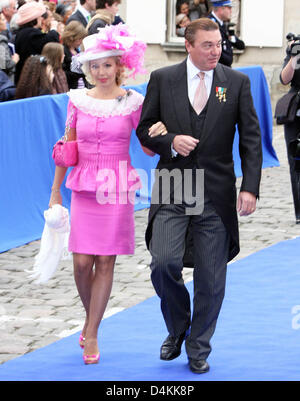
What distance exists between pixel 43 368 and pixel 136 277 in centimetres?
269

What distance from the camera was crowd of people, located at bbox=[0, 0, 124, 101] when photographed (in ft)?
36.6

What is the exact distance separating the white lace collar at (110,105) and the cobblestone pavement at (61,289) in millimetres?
1550

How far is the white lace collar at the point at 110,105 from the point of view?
250 inches

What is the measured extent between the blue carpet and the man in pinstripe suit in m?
0.25

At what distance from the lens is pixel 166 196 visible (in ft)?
19.8

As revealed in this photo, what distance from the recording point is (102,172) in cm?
630

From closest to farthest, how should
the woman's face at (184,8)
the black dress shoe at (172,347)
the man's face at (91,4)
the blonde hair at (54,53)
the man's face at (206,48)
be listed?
the man's face at (206,48) → the black dress shoe at (172,347) → the blonde hair at (54,53) → the man's face at (91,4) → the woman's face at (184,8)

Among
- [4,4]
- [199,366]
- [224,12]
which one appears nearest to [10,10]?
[4,4]

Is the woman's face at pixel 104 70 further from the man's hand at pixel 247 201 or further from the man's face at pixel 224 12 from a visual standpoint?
the man's face at pixel 224 12

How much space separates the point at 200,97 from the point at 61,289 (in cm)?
283

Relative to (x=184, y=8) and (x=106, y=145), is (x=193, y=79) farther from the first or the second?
(x=184, y=8)

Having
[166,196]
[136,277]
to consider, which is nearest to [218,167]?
[166,196]

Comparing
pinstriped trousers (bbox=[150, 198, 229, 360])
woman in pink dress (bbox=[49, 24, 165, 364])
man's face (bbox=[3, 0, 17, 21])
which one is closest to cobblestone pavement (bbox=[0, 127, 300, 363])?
woman in pink dress (bbox=[49, 24, 165, 364])

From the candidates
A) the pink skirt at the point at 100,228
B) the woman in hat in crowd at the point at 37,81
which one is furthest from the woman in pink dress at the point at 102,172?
the woman in hat in crowd at the point at 37,81
